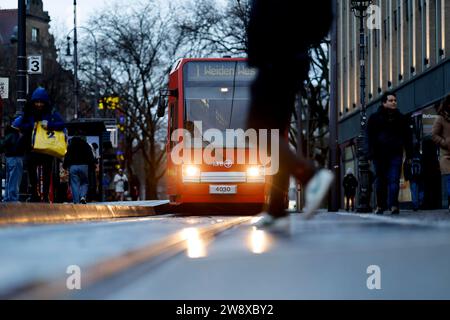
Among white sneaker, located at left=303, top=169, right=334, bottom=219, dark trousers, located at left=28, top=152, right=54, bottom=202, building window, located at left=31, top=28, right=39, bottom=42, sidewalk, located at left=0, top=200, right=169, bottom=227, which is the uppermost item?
building window, located at left=31, top=28, right=39, bottom=42

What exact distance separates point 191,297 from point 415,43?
93.9ft

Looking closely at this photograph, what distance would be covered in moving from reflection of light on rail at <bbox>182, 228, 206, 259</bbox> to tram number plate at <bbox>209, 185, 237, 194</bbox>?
1462cm

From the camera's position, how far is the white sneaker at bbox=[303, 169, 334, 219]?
4188mm

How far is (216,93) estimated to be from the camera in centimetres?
1909

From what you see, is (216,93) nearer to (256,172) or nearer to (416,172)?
(256,172)

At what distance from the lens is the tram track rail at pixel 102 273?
1.81 metres

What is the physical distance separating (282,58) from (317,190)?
0.89 meters

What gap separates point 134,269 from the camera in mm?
2477

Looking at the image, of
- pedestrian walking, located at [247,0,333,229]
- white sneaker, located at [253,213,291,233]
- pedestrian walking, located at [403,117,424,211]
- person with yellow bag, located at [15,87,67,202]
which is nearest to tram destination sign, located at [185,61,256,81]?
pedestrian walking, located at [403,117,424,211]

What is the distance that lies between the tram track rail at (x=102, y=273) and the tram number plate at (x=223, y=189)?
15.4 m

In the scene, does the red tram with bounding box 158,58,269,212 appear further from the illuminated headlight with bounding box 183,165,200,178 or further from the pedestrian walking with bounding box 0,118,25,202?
the pedestrian walking with bounding box 0,118,25,202

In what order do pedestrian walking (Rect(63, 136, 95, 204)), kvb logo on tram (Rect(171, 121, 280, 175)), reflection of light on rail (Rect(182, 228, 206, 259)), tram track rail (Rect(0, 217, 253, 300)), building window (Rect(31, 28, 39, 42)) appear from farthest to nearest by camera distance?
1. building window (Rect(31, 28, 39, 42))
2. pedestrian walking (Rect(63, 136, 95, 204))
3. kvb logo on tram (Rect(171, 121, 280, 175))
4. reflection of light on rail (Rect(182, 228, 206, 259))
5. tram track rail (Rect(0, 217, 253, 300))

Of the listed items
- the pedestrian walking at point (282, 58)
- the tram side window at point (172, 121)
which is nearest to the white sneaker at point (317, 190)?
the pedestrian walking at point (282, 58)

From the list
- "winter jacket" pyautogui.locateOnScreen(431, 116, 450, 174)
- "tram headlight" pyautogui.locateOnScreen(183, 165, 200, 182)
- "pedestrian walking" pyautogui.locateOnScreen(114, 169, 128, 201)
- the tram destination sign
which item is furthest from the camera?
"pedestrian walking" pyautogui.locateOnScreen(114, 169, 128, 201)
